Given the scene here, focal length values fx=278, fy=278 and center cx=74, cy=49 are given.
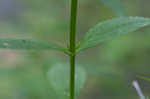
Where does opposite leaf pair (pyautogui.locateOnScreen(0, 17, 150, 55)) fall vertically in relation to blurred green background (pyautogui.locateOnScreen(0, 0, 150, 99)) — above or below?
above

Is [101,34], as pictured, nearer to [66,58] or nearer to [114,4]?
[114,4]

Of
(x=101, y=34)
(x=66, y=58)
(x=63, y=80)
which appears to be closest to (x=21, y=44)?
(x=101, y=34)

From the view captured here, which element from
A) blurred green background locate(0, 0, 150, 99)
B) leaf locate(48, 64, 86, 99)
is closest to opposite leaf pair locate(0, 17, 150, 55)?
leaf locate(48, 64, 86, 99)

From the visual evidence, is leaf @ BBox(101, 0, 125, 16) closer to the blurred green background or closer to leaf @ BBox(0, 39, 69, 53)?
leaf @ BBox(0, 39, 69, 53)

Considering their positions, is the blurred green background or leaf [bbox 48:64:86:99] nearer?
leaf [bbox 48:64:86:99]

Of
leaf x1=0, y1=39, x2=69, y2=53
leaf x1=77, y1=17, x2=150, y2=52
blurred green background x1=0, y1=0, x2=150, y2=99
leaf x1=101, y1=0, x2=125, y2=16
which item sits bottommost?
blurred green background x1=0, y1=0, x2=150, y2=99

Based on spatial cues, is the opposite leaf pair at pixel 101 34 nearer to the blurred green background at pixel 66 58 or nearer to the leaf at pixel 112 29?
the leaf at pixel 112 29
